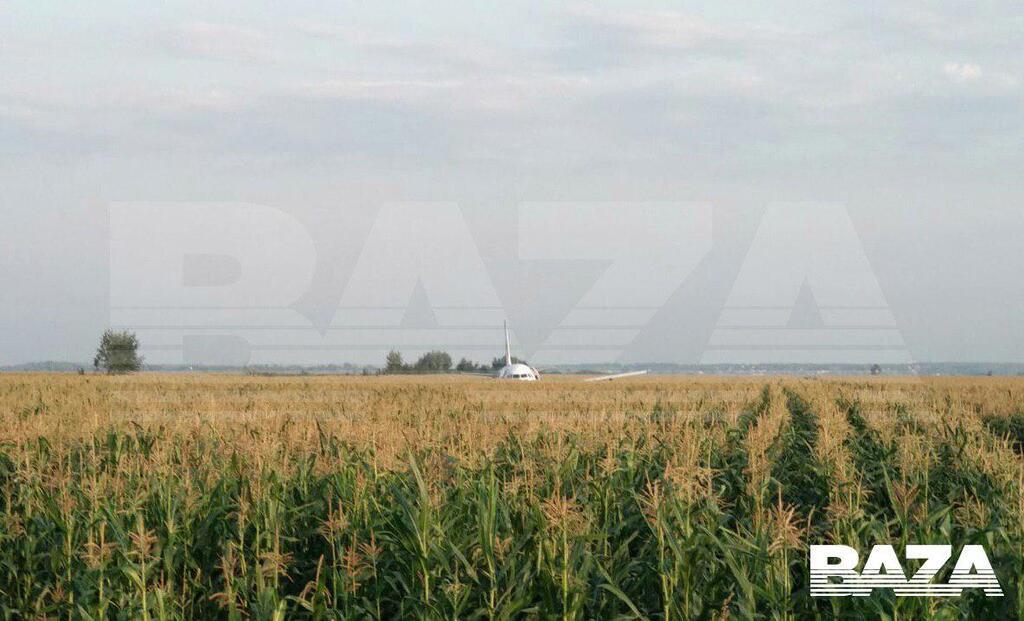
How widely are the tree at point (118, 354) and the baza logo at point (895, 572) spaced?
8206 cm

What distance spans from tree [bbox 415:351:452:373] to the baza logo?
121 metres

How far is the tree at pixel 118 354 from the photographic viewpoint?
8531cm

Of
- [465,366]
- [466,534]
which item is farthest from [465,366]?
[466,534]

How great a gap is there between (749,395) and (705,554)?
74.9 feet

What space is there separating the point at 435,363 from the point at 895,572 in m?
126

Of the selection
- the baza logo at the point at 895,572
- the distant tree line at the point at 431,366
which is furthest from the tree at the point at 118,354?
the baza logo at the point at 895,572

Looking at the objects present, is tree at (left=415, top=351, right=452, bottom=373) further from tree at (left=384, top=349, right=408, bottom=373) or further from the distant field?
the distant field

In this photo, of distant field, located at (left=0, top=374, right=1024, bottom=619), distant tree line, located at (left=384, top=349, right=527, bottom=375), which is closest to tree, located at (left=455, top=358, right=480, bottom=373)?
distant tree line, located at (left=384, top=349, right=527, bottom=375)

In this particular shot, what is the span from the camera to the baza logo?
622cm

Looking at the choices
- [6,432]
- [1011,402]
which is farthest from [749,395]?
[6,432]

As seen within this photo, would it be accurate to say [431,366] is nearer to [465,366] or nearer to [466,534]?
[465,366]

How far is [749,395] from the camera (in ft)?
94.6

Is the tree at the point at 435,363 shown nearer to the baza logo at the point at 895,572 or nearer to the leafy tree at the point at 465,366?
the leafy tree at the point at 465,366

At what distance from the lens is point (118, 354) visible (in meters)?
92.2
